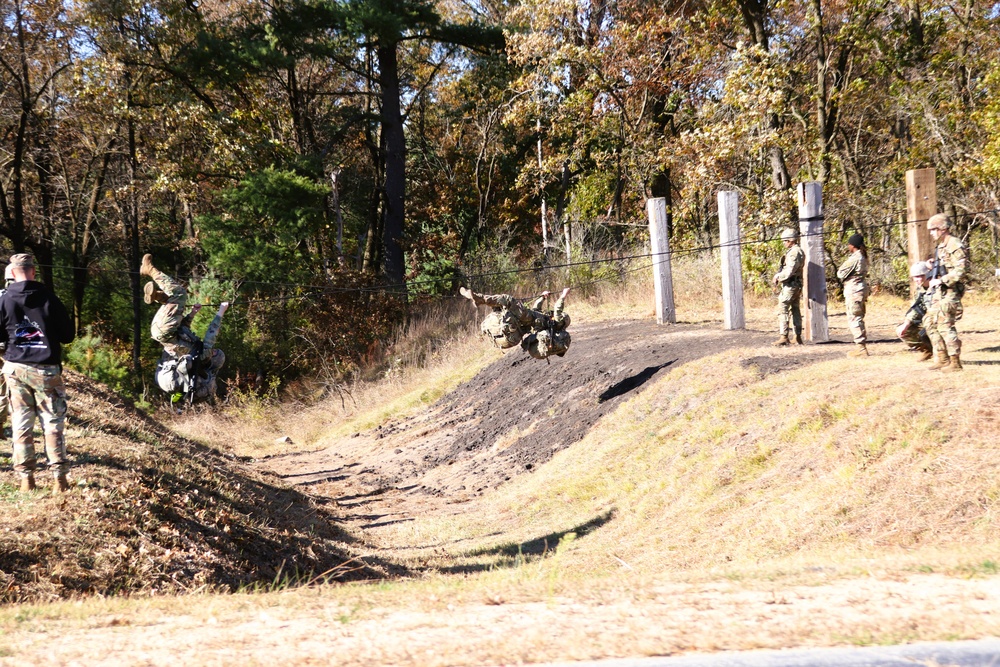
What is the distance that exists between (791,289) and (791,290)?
22mm

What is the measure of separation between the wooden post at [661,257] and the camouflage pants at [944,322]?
6.16 metres

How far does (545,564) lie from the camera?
32.2 ft

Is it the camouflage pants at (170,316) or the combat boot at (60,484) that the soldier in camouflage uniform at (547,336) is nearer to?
the camouflage pants at (170,316)

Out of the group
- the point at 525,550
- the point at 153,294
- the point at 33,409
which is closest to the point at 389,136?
the point at 153,294

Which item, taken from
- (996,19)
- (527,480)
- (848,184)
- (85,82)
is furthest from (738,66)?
(85,82)

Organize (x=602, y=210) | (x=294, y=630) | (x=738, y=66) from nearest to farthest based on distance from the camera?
(x=294, y=630)
(x=738, y=66)
(x=602, y=210)

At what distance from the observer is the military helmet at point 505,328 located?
45.8 ft

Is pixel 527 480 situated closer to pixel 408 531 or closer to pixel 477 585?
pixel 408 531

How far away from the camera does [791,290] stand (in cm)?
1361

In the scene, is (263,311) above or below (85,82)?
below

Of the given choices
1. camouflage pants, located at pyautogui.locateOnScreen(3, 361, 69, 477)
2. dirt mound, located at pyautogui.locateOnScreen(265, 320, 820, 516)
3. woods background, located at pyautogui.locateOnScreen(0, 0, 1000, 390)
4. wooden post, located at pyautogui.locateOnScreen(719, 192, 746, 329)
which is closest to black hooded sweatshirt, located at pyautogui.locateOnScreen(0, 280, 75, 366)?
camouflage pants, located at pyautogui.locateOnScreen(3, 361, 69, 477)

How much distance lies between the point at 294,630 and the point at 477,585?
188 cm

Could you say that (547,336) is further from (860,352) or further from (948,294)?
(948,294)

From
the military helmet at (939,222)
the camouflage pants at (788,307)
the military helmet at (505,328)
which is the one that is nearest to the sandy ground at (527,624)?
the military helmet at (939,222)
